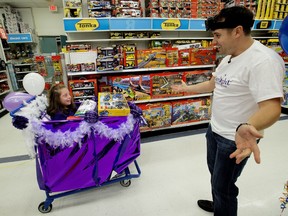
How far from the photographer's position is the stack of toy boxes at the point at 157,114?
296cm

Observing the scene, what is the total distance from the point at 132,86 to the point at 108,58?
0.53 metres

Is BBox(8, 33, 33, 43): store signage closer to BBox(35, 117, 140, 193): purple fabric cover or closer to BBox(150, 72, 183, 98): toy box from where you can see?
BBox(150, 72, 183, 98): toy box

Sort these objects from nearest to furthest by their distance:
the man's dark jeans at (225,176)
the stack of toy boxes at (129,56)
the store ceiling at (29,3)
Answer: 1. the man's dark jeans at (225,176)
2. the stack of toy boxes at (129,56)
3. the store ceiling at (29,3)

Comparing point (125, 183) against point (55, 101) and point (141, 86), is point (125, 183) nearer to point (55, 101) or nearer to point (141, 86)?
point (55, 101)

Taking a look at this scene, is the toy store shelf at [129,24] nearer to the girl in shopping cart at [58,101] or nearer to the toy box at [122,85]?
the toy box at [122,85]

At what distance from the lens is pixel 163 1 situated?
2951 millimetres

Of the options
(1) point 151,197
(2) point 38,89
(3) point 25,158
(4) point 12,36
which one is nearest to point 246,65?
(1) point 151,197

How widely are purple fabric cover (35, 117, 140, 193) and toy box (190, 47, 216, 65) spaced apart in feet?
5.78

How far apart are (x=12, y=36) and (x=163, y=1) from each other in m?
5.97

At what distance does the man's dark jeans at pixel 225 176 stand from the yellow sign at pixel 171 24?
87.5 inches

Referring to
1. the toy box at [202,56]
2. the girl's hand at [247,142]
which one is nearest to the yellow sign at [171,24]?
the toy box at [202,56]

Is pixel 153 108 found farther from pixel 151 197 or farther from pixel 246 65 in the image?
pixel 246 65

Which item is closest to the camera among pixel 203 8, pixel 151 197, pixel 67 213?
pixel 67 213

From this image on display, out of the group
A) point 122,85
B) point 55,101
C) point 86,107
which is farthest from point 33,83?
point 122,85
